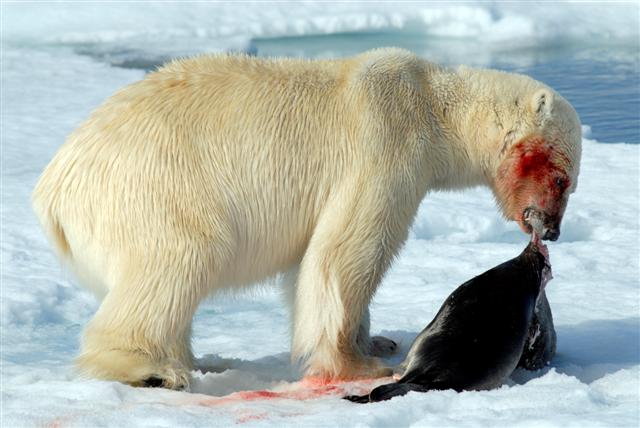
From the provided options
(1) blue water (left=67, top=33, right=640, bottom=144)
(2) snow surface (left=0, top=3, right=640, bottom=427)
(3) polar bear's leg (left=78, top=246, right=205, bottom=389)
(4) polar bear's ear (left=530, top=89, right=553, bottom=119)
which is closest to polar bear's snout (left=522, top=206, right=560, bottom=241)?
(4) polar bear's ear (left=530, top=89, right=553, bottom=119)

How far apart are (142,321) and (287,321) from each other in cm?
152

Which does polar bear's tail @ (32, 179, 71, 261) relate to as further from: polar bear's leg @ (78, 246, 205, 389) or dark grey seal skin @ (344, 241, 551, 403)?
dark grey seal skin @ (344, 241, 551, 403)

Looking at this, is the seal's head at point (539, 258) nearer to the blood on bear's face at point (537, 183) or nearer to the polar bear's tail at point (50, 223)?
the blood on bear's face at point (537, 183)

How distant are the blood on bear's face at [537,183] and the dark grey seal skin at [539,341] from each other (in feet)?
1.11

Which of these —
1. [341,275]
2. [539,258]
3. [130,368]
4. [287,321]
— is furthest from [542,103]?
[130,368]

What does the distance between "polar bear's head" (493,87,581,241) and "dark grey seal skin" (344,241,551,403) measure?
183 mm

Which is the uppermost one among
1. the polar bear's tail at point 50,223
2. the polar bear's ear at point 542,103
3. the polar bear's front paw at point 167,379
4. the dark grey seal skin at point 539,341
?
the polar bear's ear at point 542,103

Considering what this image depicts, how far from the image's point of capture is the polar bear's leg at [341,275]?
4129 millimetres

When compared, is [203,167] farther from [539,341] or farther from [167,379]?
[539,341]

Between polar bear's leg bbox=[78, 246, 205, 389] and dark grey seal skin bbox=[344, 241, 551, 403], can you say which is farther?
polar bear's leg bbox=[78, 246, 205, 389]

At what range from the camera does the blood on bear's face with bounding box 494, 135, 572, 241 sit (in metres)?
4.42

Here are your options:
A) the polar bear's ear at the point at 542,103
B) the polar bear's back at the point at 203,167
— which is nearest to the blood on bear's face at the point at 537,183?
the polar bear's ear at the point at 542,103

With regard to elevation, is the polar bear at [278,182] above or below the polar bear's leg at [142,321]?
above

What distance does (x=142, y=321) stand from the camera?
390cm
